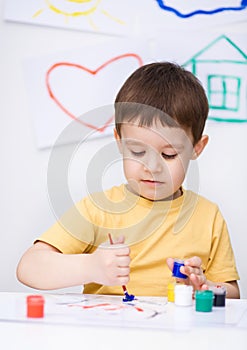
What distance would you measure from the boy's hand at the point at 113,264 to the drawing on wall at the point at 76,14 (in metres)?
0.59

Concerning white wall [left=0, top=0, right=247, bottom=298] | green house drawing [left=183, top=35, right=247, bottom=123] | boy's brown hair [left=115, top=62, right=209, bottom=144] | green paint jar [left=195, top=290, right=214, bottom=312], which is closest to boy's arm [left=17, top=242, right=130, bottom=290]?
green paint jar [left=195, top=290, right=214, bottom=312]

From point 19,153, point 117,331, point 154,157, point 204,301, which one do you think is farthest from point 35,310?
point 19,153

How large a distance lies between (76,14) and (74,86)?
0.47 feet

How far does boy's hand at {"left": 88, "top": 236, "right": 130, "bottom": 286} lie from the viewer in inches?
36.2

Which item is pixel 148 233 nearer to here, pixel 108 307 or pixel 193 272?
pixel 193 272

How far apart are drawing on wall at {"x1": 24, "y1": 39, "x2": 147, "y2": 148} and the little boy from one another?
0.21 m

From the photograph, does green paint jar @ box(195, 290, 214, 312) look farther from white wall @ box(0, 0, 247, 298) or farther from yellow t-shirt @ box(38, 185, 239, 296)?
white wall @ box(0, 0, 247, 298)

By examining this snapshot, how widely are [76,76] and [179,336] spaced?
0.82 m

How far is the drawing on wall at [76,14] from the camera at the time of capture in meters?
1.40

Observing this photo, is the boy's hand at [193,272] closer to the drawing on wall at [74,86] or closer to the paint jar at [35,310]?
the paint jar at [35,310]

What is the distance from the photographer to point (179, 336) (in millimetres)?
699

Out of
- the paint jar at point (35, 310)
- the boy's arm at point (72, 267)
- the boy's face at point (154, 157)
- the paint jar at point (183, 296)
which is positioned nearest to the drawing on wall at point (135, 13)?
the boy's face at point (154, 157)

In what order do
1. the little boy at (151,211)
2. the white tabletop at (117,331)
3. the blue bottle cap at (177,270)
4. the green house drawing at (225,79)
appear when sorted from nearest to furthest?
the white tabletop at (117,331), the blue bottle cap at (177,270), the little boy at (151,211), the green house drawing at (225,79)

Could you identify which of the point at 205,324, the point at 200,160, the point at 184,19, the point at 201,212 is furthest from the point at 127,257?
the point at 184,19
